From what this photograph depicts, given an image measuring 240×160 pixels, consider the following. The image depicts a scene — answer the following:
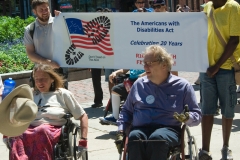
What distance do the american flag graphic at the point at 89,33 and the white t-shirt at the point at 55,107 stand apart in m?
1.79

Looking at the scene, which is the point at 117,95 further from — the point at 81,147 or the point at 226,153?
the point at 81,147

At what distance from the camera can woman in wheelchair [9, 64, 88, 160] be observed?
523cm

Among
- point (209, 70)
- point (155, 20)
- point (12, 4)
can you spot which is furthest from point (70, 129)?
point (12, 4)

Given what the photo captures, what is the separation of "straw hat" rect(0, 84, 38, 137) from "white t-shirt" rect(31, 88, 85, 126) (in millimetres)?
588

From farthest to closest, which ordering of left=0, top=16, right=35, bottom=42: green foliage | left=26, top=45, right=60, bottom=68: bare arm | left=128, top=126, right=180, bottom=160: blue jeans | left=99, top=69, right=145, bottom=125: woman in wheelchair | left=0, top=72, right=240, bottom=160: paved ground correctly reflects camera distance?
left=0, top=16, right=35, bottom=42: green foliage → left=99, top=69, right=145, bottom=125: woman in wheelchair → left=26, top=45, right=60, bottom=68: bare arm → left=0, top=72, right=240, bottom=160: paved ground → left=128, top=126, right=180, bottom=160: blue jeans

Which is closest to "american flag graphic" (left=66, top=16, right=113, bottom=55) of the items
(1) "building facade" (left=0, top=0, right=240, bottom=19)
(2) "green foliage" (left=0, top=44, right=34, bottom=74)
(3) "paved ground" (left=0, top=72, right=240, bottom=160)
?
(3) "paved ground" (left=0, top=72, right=240, bottom=160)

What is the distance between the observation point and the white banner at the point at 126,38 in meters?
6.78

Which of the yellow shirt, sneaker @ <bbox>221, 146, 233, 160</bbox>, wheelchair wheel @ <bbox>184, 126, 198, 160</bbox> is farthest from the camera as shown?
sneaker @ <bbox>221, 146, 233, 160</bbox>

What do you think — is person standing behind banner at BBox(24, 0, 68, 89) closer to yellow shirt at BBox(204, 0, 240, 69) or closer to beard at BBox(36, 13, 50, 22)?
beard at BBox(36, 13, 50, 22)

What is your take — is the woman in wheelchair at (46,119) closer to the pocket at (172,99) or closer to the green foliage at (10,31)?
the pocket at (172,99)

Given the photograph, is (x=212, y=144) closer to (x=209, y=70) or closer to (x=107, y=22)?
(x=209, y=70)

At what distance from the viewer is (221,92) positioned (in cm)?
606

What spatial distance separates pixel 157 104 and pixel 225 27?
1.41 m

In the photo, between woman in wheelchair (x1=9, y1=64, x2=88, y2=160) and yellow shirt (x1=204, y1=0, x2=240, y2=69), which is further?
yellow shirt (x1=204, y1=0, x2=240, y2=69)
